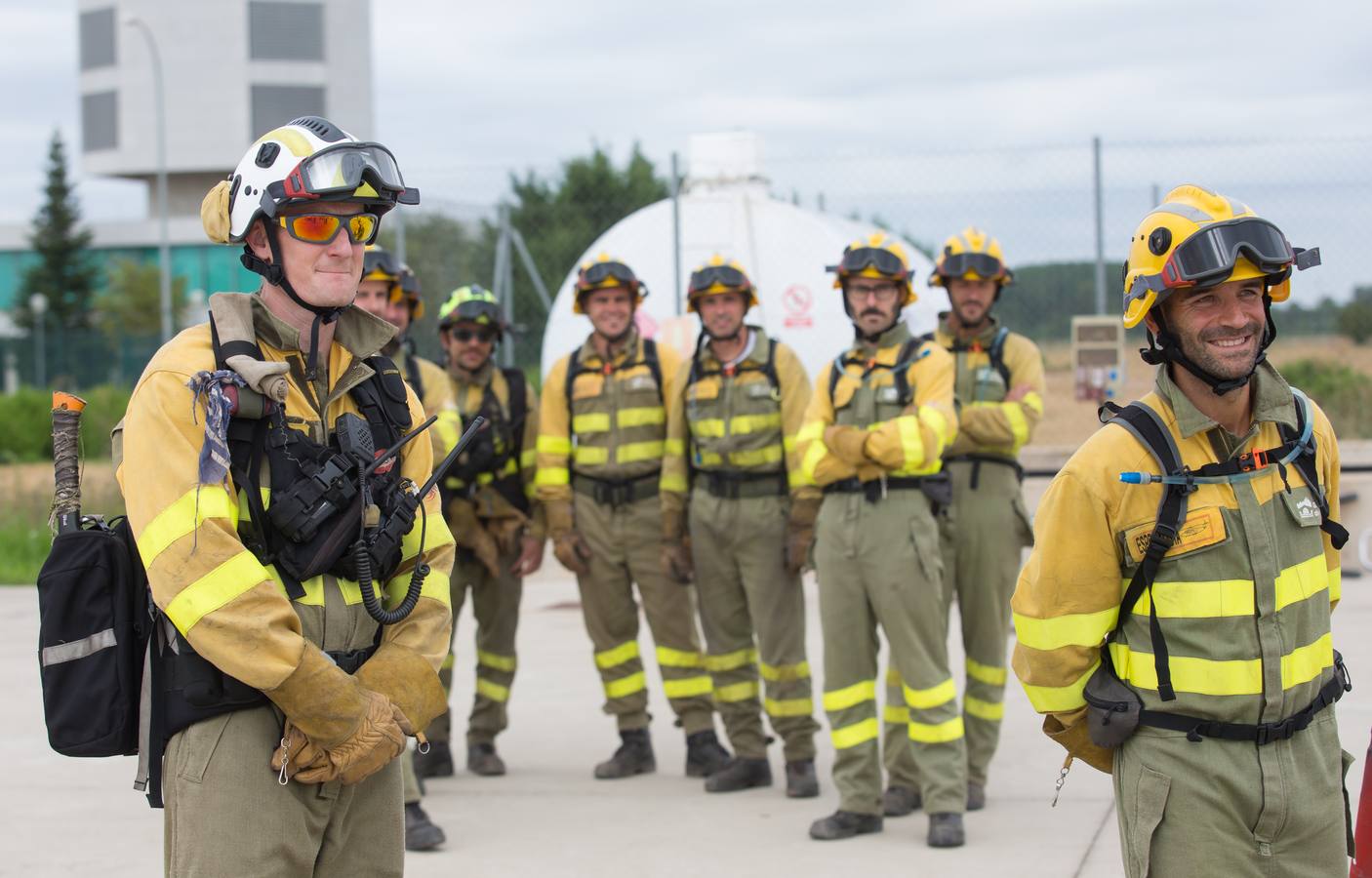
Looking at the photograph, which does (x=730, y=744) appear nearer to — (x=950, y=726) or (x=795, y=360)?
(x=950, y=726)

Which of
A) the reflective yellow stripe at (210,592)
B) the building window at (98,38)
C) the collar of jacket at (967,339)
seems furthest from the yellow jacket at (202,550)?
the building window at (98,38)

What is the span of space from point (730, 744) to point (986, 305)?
2.36 m

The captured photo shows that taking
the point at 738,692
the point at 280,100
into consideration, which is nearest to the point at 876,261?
the point at 738,692

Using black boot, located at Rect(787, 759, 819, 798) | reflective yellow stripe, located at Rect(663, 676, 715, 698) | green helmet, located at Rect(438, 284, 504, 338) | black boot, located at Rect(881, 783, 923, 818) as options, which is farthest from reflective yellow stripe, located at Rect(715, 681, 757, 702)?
green helmet, located at Rect(438, 284, 504, 338)

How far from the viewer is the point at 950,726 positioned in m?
5.91

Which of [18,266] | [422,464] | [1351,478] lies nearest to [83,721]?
[422,464]

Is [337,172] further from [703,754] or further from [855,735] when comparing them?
[703,754]

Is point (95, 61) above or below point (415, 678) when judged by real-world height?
above

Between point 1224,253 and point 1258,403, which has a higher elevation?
point 1224,253

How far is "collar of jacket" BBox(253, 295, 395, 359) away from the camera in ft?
10.6

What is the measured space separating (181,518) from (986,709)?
438cm

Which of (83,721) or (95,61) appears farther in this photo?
(95,61)

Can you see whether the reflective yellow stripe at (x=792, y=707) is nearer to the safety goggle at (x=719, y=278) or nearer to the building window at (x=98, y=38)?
the safety goggle at (x=719, y=278)

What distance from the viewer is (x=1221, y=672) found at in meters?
3.05
